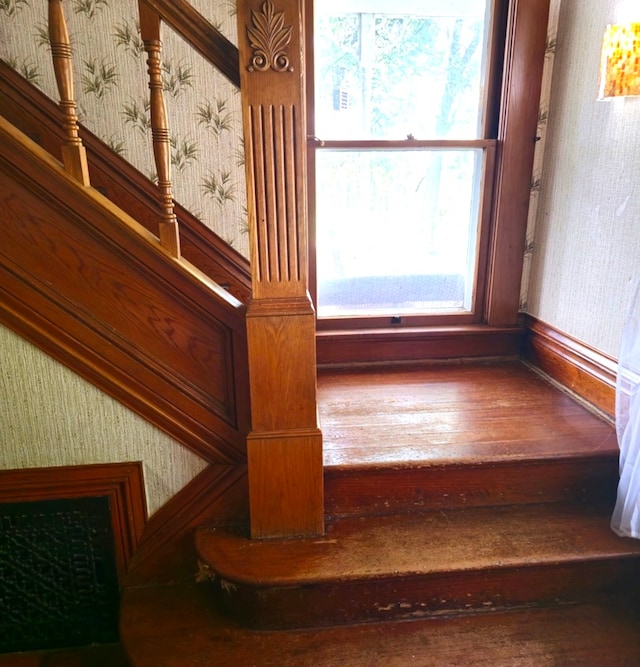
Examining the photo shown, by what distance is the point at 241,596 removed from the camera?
4.18 feet

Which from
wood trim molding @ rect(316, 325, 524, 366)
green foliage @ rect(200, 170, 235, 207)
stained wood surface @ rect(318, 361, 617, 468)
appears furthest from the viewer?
wood trim molding @ rect(316, 325, 524, 366)

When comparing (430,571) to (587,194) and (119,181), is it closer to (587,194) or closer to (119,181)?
(587,194)

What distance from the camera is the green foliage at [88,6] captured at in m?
1.90

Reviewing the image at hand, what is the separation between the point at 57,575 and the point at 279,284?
1.04 m

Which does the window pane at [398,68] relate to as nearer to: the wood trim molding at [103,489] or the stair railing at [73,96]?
the stair railing at [73,96]

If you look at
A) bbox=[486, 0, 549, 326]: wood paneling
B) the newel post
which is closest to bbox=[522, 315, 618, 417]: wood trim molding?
bbox=[486, 0, 549, 326]: wood paneling

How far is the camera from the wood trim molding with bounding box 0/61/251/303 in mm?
1957

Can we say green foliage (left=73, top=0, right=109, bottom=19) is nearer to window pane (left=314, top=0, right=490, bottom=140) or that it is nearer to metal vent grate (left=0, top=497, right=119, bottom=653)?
window pane (left=314, top=0, right=490, bottom=140)

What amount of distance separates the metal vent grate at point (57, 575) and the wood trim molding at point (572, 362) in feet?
5.37

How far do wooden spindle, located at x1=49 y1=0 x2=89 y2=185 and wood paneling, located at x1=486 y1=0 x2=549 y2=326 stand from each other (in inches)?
64.0

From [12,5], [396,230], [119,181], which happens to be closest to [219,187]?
[119,181]

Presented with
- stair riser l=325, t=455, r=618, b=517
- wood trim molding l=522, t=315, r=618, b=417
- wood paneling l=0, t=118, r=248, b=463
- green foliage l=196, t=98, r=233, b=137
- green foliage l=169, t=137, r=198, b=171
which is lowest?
stair riser l=325, t=455, r=618, b=517

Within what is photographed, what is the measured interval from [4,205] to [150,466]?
741 millimetres

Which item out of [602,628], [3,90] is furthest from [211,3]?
[602,628]
